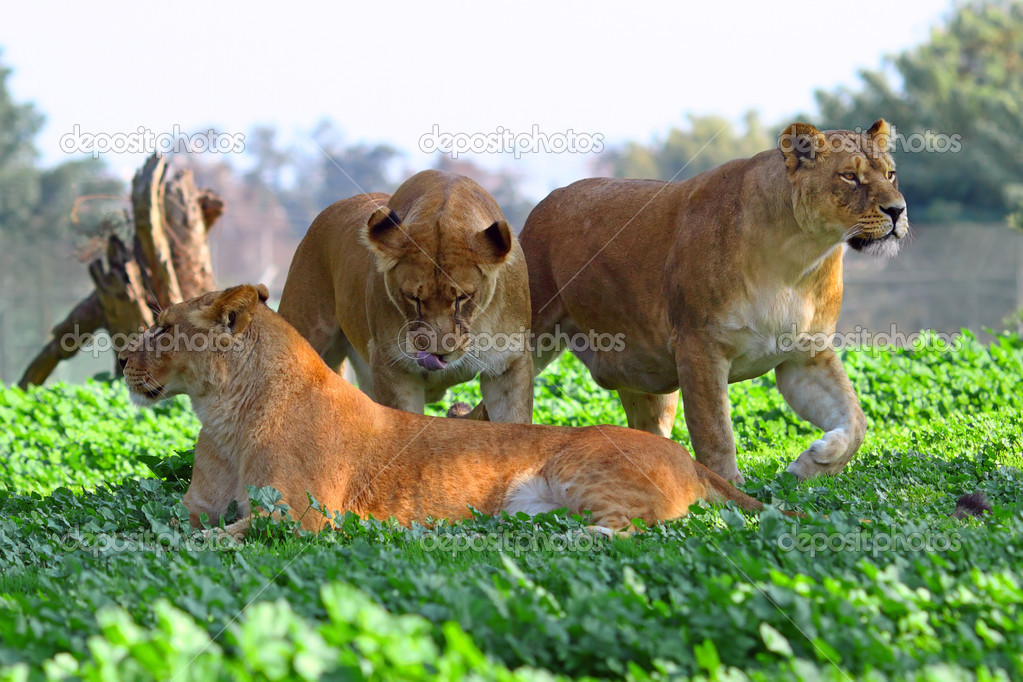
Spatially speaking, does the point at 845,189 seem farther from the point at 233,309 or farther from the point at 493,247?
the point at 233,309

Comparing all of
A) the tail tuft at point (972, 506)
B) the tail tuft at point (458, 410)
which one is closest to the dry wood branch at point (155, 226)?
the tail tuft at point (458, 410)

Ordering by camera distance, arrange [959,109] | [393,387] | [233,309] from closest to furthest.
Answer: [233,309] → [393,387] → [959,109]

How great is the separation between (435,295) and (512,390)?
3.56 ft

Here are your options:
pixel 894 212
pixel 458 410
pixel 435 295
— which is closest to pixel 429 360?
pixel 435 295

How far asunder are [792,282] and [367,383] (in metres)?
3.79

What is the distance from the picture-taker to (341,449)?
5793mm

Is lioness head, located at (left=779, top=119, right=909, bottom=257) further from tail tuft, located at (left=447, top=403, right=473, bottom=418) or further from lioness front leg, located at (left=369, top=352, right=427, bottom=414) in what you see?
tail tuft, located at (left=447, top=403, right=473, bottom=418)

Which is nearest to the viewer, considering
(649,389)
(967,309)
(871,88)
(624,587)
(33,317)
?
(624,587)

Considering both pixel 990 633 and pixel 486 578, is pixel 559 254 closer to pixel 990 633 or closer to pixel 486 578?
pixel 486 578

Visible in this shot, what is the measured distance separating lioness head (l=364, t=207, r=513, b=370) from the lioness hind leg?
8.07 feet

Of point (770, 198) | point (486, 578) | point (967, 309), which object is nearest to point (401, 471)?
point (486, 578)

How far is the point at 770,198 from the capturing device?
672cm

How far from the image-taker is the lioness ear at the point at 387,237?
657cm

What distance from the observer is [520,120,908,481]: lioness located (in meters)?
6.48
